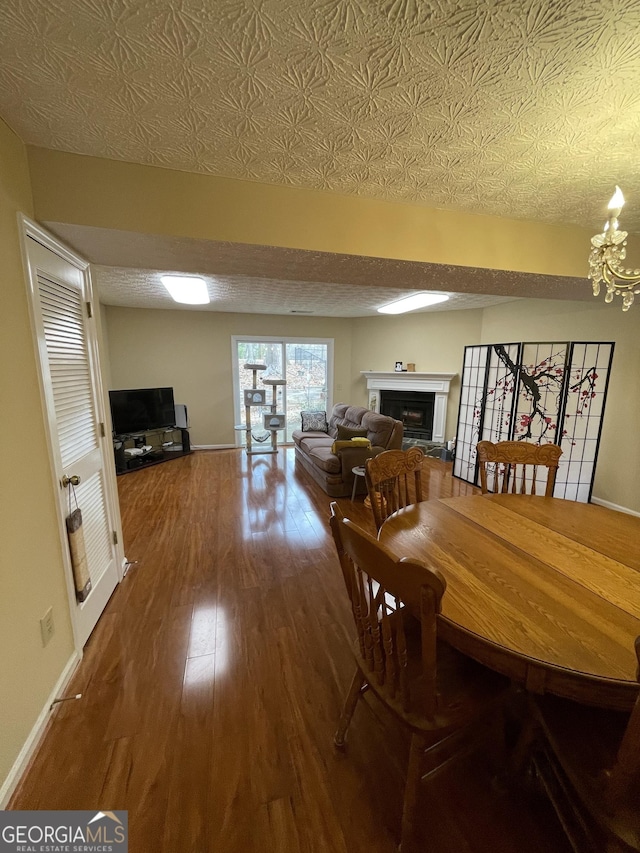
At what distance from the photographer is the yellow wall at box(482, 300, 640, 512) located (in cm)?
330

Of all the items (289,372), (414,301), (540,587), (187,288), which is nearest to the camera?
(540,587)

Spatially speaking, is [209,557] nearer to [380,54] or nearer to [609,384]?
[380,54]

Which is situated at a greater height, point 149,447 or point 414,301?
point 414,301

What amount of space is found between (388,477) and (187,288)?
3203 millimetres

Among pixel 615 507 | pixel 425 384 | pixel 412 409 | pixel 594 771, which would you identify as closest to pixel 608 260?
pixel 594 771

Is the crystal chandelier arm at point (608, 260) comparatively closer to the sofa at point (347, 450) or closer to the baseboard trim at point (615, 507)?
the sofa at point (347, 450)

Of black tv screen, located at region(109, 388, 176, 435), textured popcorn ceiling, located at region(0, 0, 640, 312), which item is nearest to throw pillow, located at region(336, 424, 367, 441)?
textured popcorn ceiling, located at region(0, 0, 640, 312)

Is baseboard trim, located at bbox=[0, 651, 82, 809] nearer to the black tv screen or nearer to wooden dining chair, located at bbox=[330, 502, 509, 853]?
wooden dining chair, located at bbox=[330, 502, 509, 853]

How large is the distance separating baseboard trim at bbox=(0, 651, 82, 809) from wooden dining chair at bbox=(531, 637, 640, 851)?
1761mm

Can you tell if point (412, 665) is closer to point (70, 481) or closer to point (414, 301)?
point (70, 481)

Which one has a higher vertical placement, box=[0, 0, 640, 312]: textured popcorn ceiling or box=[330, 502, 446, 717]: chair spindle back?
box=[0, 0, 640, 312]: textured popcorn ceiling

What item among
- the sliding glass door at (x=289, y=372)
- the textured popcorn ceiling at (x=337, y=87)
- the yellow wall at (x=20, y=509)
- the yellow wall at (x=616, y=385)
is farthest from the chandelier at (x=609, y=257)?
the sliding glass door at (x=289, y=372)

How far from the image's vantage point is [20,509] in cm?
124

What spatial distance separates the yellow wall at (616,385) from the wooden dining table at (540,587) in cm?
251
